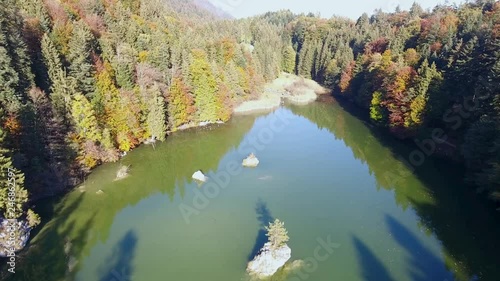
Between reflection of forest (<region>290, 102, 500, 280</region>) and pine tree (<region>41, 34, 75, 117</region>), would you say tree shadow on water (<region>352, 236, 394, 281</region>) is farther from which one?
pine tree (<region>41, 34, 75, 117</region>)

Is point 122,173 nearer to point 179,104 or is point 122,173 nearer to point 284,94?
point 179,104

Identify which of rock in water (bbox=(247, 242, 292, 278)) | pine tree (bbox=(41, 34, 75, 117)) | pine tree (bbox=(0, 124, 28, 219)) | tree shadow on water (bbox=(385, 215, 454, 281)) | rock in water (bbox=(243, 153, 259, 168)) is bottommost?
rock in water (bbox=(243, 153, 259, 168))

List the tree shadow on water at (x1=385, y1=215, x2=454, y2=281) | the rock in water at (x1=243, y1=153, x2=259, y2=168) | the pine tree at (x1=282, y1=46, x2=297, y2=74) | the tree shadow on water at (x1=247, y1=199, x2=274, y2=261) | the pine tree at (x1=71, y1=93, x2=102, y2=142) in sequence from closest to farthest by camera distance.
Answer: the tree shadow on water at (x1=385, y1=215, x2=454, y2=281), the tree shadow on water at (x1=247, y1=199, x2=274, y2=261), the pine tree at (x1=71, y1=93, x2=102, y2=142), the rock in water at (x1=243, y1=153, x2=259, y2=168), the pine tree at (x1=282, y1=46, x2=297, y2=74)

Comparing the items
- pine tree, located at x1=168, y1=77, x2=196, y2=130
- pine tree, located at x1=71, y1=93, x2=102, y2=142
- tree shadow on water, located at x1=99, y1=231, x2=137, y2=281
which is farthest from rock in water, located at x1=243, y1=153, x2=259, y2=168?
pine tree, located at x1=71, y1=93, x2=102, y2=142

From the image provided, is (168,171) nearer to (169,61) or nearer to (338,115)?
(169,61)

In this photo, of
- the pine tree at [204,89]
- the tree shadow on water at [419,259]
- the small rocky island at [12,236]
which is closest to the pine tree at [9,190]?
the small rocky island at [12,236]

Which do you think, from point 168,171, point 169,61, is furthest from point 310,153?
point 169,61
